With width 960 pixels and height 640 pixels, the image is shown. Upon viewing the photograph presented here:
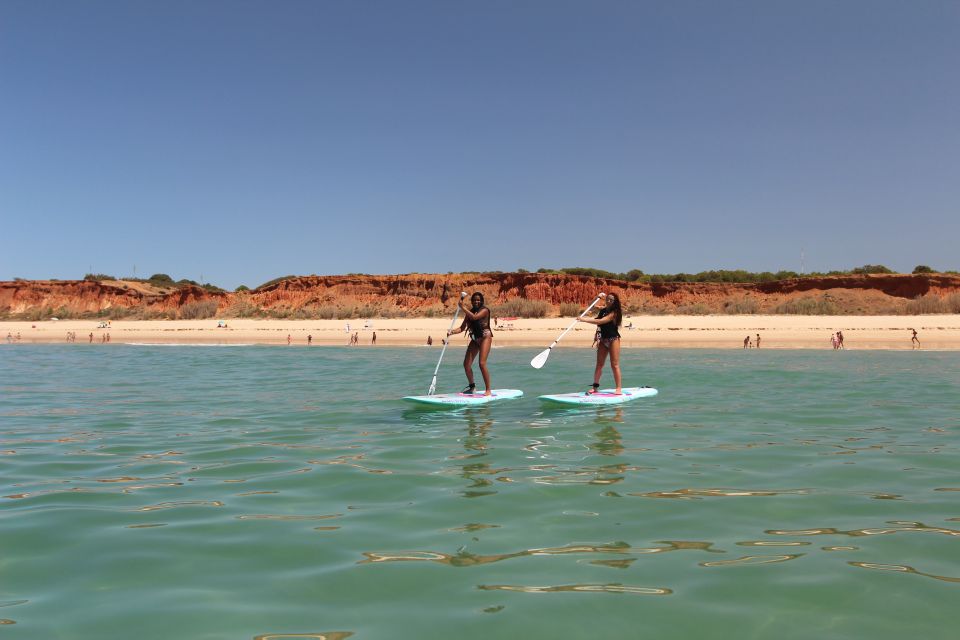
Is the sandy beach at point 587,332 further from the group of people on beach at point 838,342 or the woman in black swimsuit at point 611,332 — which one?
the woman in black swimsuit at point 611,332

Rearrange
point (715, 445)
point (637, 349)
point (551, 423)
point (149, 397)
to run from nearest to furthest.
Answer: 1. point (715, 445)
2. point (551, 423)
3. point (149, 397)
4. point (637, 349)

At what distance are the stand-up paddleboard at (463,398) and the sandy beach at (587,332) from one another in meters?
13.3

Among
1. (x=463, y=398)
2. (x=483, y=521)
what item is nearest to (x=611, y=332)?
(x=463, y=398)

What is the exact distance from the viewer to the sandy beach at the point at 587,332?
27.0 metres

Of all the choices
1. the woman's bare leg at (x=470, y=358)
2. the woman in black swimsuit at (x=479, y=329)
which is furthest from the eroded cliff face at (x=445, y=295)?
the woman in black swimsuit at (x=479, y=329)

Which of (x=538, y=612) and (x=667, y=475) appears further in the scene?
(x=667, y=475)

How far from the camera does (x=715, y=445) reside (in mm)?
8094

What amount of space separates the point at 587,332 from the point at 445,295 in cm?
2127

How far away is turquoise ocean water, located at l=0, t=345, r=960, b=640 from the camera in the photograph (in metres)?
3.54

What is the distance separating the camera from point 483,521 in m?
5.12

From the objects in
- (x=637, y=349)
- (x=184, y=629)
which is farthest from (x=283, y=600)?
(x=637, y=349)

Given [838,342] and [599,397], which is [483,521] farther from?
[838,342]

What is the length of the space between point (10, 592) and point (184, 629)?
1316 mm

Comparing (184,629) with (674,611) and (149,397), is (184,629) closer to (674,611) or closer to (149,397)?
(674,611)
